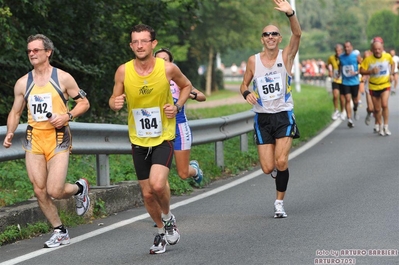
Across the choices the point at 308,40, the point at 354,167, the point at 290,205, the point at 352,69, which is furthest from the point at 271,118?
the point at 308,40

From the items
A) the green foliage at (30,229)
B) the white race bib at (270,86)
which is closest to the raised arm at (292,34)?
the white race bib at (270,86)

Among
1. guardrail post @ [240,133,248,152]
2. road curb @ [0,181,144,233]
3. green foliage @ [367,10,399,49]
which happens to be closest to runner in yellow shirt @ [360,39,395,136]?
guardrail post @ [240,133,248,152]

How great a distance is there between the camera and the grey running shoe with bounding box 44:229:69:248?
9083 mm

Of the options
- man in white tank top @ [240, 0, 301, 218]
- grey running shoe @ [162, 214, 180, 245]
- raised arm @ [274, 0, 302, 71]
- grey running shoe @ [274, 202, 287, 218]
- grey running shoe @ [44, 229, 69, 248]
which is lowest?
grey running shoe @ [274, 202, 287, 218]

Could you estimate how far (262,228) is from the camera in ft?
31.8

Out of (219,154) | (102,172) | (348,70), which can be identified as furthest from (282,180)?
(348,70)

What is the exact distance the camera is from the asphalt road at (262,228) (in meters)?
8.18

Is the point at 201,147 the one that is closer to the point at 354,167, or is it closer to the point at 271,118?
the point at 354,167

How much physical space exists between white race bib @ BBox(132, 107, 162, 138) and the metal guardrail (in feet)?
5.51

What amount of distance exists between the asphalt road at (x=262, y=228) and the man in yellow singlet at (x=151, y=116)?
37 cm

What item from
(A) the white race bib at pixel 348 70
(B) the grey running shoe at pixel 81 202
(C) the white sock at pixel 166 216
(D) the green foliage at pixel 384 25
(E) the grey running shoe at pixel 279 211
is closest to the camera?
(C) the white sock at pixel 166 216

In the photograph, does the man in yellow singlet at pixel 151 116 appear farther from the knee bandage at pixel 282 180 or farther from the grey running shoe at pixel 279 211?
the knee bandage at pixel 282 180

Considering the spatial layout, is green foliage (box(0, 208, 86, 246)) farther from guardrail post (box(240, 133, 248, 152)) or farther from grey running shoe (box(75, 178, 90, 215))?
guardrail post (box(240, 133, 248, 152))

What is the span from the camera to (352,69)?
76.6ft
